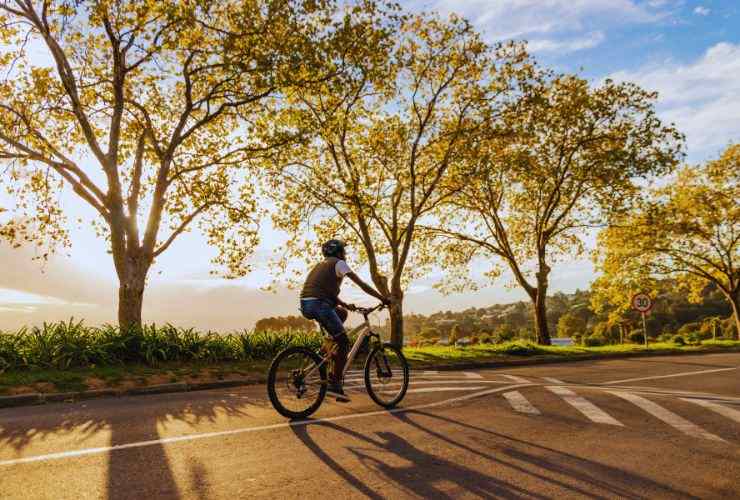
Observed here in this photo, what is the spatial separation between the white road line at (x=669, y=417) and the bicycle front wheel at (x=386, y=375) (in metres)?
3.22

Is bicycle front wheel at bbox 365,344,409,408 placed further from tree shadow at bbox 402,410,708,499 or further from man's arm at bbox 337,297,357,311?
tree shadow at bbox 402,410,708,499

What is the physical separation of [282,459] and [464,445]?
1.74 meters

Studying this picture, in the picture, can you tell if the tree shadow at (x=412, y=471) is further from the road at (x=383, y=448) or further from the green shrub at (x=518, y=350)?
the green shrub at (x=518, y=350)

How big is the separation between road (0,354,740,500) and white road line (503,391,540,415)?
0.12 ft

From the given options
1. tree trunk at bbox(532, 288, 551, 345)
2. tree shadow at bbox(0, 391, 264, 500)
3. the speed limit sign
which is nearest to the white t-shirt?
tree shadow at bbox(0, 391, 264, 500)

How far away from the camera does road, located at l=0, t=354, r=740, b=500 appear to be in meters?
4.12

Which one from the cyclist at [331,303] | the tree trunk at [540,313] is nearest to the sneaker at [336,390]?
the cyclist at [331,303]

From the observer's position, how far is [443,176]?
23.2 m

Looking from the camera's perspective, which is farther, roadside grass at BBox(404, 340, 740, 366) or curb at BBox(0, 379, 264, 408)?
roadside grass at BBox(404, 340, 740, 366)

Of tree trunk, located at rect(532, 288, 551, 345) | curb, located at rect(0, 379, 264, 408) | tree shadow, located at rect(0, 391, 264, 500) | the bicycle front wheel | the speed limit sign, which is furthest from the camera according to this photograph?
tree trunk, located at rect(532, 288, 551, 345)

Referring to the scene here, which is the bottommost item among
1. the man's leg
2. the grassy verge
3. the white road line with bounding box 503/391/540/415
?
the white road line with bounding box 503/391/540/415

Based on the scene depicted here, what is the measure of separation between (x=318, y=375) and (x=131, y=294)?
10.3 meters

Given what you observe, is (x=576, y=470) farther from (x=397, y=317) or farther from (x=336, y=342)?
(x=397, y=317)

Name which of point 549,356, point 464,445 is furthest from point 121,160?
point 464,445
